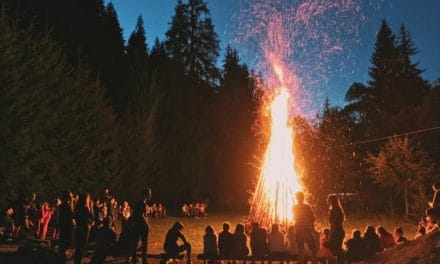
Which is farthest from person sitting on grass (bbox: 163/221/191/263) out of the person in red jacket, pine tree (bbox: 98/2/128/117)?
pine tree (bbox: 98/2/128/117)

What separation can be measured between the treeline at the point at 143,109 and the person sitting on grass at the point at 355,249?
17531 mm

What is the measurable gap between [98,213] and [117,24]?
48673 millimetres

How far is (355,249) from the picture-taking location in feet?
37.0

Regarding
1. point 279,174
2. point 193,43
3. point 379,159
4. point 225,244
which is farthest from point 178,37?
point 225,244

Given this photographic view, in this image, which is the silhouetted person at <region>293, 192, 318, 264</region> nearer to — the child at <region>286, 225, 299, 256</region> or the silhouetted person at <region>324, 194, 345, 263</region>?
the silhouetted person at <region>324, 194, 345, 263</region>

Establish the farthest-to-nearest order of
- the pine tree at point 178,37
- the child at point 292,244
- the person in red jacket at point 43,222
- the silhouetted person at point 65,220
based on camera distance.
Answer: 1. the pine tree at point 178,37
2. the person in red jacket at point 43,222
3. the child at point 292,244
4. the silhouetted person at point 65,220

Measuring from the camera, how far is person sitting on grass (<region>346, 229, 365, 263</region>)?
11.2 meters

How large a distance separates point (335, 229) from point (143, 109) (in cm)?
3562

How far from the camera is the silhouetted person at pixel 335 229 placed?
34.1 feet

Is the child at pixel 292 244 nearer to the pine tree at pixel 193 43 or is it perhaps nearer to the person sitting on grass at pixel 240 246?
the person sitting on grass at pixel 240 246

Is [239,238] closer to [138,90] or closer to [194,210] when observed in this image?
[194,210]

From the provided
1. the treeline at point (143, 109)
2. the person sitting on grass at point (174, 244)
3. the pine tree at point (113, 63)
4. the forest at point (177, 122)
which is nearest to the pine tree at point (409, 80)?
the forest at point (177, 122)

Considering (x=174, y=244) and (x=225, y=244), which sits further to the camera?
(x=225, y=244)

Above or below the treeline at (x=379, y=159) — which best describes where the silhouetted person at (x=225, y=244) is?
below
